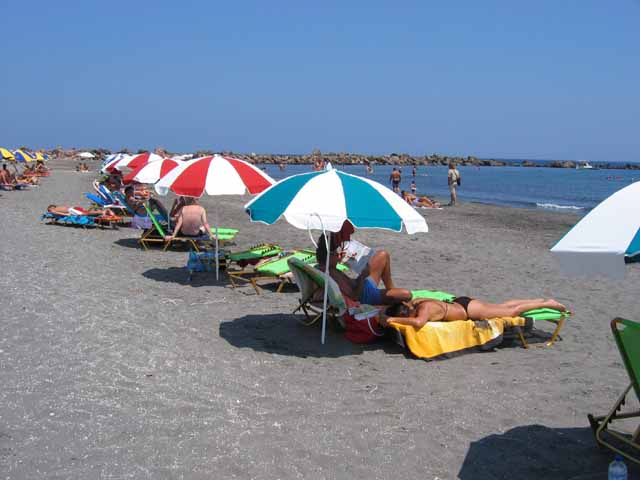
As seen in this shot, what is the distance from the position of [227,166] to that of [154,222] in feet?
11.1

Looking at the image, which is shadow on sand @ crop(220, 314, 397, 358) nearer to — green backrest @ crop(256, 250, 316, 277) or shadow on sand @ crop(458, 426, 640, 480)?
green backrest @ crop(256, 250, 316, 277)

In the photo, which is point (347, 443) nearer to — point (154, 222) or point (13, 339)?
point (13, 339)

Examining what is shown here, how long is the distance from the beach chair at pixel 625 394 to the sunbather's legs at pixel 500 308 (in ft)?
6.35

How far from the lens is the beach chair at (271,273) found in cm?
795

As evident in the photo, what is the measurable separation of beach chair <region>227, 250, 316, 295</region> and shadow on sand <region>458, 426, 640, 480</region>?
426 cm

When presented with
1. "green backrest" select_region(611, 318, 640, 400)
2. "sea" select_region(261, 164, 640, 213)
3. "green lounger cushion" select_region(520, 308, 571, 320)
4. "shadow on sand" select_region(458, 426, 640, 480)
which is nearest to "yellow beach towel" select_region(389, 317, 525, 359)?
"green lounger cushion" select_region(520, 308, 571, 320)

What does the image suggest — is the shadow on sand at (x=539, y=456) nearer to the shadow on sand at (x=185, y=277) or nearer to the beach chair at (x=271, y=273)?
the beach chair at (x=271, y=273)

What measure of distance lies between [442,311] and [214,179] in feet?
10.7

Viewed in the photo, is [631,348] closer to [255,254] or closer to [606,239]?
[606,239]

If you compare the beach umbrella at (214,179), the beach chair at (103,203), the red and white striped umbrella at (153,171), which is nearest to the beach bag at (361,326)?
the beach umbrella at (214,179)

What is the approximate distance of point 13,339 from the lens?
5375 millimetres

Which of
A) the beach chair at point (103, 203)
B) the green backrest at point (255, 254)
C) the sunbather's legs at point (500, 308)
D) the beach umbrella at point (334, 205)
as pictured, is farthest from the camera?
the beach chair at point (103, 203)

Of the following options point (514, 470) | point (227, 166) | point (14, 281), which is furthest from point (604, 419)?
point (14, 281)

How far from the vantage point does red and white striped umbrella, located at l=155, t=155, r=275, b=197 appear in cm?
741
